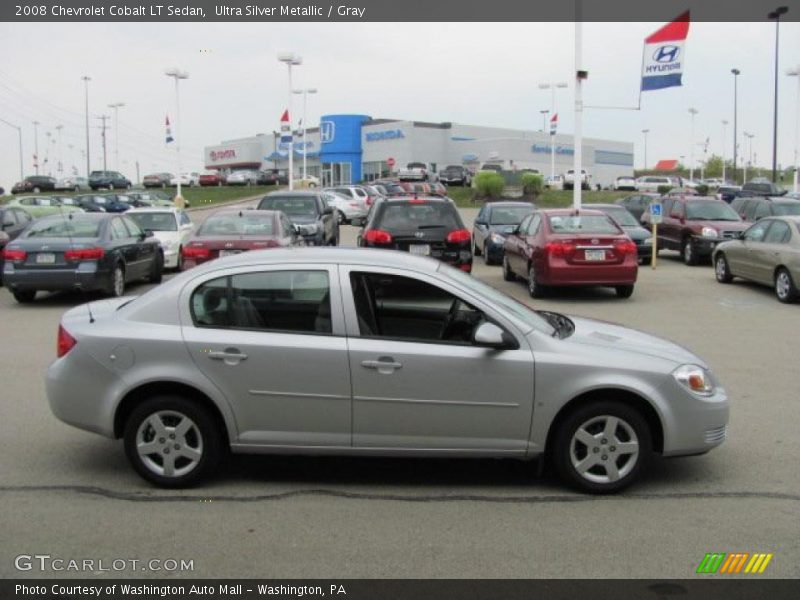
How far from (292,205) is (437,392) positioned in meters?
16.3

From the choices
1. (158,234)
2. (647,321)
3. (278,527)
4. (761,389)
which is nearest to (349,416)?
(278,527)

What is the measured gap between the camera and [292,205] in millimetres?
21141

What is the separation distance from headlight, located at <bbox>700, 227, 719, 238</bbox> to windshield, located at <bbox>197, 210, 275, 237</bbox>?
11.1 meters

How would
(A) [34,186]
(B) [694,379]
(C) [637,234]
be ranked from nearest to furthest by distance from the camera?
(B) [694,379] → (C) [637,234] → (A) [34,186]

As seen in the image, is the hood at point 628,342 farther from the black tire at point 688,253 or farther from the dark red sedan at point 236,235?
the black tire at point 688,253

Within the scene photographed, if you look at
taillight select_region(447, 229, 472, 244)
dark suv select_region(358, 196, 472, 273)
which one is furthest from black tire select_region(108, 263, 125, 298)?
taillight select_region(447, 229, 472, 244)

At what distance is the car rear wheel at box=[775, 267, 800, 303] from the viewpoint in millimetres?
14258

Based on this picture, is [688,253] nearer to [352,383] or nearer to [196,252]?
[196,252]

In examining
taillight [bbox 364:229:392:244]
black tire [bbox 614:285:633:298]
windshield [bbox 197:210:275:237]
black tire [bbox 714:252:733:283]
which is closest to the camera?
taillight [bbox 364:229:392:244]

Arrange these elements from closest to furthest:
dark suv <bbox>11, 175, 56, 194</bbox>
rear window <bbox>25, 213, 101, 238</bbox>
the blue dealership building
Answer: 1. rear window <bbox>25, 213, 101, 238</bbox>
2. dark suv <bbox>11, 175, 56, 194</bbox>
3. the blue dealership building

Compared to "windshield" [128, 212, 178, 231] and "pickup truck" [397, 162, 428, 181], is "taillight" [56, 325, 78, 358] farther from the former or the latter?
"pickup truck" [397, 162, 428, 181]

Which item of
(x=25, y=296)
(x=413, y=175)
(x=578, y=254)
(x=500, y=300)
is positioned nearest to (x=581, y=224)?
(x=578, y=254)
